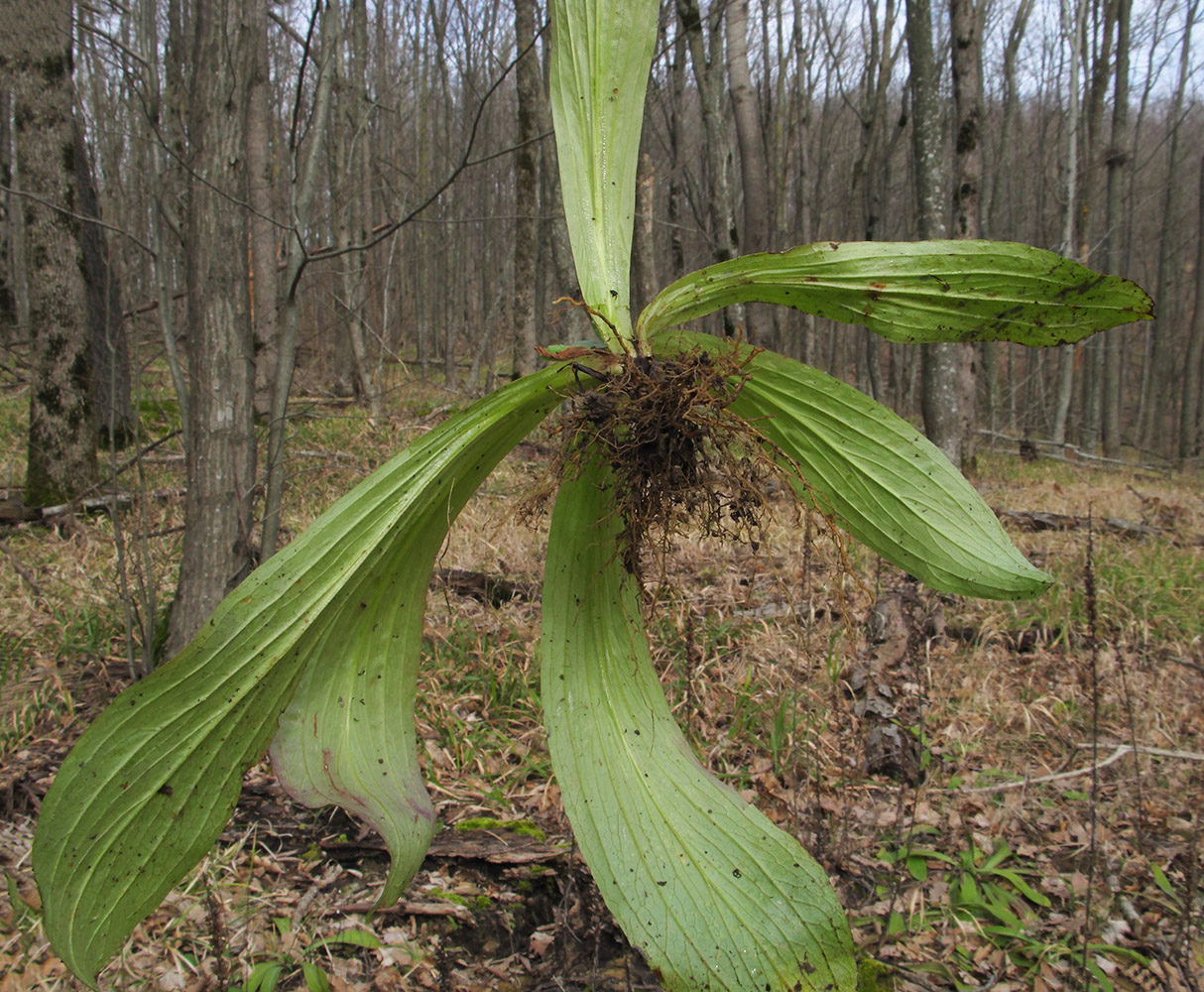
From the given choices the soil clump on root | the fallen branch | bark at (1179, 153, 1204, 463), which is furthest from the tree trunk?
bark at (1179, 153, 1204, 463)

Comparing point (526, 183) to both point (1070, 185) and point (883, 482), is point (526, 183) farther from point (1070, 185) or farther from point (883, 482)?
point (1070, 185)

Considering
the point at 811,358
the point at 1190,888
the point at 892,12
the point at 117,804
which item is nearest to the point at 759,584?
the point at 1190,888

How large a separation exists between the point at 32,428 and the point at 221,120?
4351 millimetres

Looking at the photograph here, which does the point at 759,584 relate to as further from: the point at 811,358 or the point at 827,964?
the point at 811,358

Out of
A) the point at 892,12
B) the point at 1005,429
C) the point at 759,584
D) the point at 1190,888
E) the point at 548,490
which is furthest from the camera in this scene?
the point at 1005,429

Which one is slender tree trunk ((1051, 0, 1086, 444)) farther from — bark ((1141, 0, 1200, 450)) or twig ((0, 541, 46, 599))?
twig ((0, 541, 46, 599))

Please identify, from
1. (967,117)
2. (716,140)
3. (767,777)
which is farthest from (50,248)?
(967,117)

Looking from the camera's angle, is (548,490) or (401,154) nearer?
(548,490)

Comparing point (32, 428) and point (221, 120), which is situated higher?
point (221, 120)

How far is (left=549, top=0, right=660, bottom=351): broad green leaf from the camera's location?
2.93 ft

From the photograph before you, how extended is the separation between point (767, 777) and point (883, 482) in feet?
7.76

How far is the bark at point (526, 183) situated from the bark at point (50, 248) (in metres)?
3.31

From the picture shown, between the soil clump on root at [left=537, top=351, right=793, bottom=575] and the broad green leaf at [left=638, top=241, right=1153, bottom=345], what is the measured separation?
0.10 meters

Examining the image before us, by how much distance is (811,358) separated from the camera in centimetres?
1211
